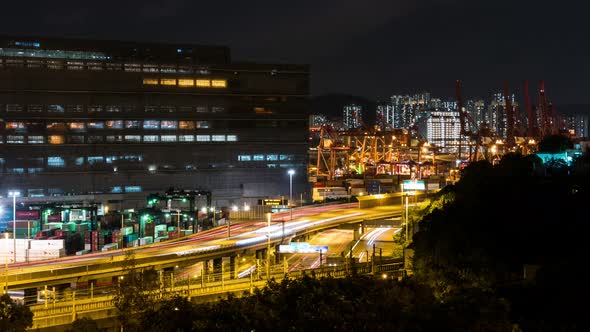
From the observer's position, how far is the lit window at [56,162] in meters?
50.1

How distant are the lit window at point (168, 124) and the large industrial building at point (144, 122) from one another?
8 centimetres

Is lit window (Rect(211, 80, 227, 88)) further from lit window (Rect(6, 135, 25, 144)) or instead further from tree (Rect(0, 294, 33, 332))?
tree (Rect(0, 294, 33, 332))

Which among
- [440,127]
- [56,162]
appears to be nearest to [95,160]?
[56,162]

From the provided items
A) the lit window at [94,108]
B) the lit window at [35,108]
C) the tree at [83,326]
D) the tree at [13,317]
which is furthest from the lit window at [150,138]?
the tree at [13,317]

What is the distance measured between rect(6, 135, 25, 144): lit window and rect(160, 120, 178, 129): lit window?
33.6 feet

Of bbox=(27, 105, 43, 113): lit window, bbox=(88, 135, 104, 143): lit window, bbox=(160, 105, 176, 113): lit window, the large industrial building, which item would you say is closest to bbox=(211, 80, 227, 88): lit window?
Result: the large industrial building

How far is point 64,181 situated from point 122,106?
7148 millimetres

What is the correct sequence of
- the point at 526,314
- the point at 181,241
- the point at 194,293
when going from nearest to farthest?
1. the point at 526,314
2. the point at 194,293
3. the point at 181,241

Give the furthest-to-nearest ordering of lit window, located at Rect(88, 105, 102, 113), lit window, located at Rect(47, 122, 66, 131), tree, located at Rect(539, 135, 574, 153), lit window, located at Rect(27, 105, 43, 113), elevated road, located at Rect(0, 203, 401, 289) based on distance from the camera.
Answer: tree, located at Rect(539, 135, 574, 153) → lit window, located at Rect(88, 105, 102, 113) → lit window, located at Rect(47, 122, 66, 131) → lit window, located at Rect(27, 105, 43, 113) → elevated road, located at Rect(0, 203, 401, 289)

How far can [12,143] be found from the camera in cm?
4931

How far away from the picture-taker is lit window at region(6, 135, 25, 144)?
49.3 metres

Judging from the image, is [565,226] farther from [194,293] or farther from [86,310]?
[86,310]

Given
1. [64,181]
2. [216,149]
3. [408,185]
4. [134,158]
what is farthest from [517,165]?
[64,181]

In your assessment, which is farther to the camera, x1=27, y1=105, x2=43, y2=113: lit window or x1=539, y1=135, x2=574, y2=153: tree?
x1=539, y1=135, x2=574, y2=153: tree
